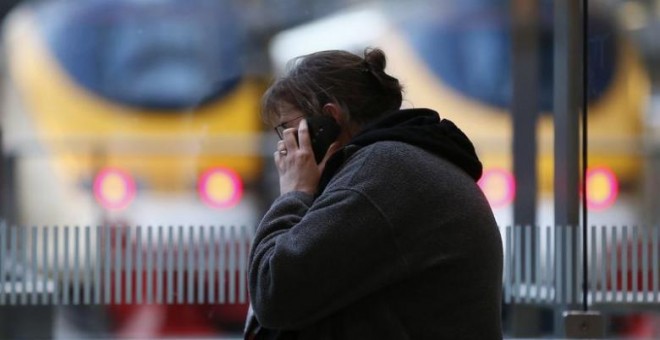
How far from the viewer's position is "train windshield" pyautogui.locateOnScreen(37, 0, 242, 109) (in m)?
3.09

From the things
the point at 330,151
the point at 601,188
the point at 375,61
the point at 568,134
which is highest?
the point at 375,61

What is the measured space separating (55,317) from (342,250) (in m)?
1.71

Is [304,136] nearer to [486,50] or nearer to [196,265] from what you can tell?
[196,265]

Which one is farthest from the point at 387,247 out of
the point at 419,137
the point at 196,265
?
the point at 196,265

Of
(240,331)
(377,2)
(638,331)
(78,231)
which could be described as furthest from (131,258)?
(638,331)

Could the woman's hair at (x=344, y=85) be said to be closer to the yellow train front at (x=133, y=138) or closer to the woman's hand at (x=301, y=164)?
the woman's hand at (x=301, y=164)

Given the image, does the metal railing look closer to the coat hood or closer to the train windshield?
the train windshield

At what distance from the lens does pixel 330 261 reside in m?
1.54

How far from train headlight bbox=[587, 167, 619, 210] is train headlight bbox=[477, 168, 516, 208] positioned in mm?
217

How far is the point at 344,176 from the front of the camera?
5.23 ft

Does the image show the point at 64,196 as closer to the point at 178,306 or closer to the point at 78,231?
the point at 78,231

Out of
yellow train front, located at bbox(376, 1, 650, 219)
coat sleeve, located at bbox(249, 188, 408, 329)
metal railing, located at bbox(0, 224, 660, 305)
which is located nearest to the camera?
coat sleeve, located at bbox(249, 188, 408, 329)

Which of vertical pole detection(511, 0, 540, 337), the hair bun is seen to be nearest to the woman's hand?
the hair bun

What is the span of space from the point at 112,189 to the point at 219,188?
0.30 m
